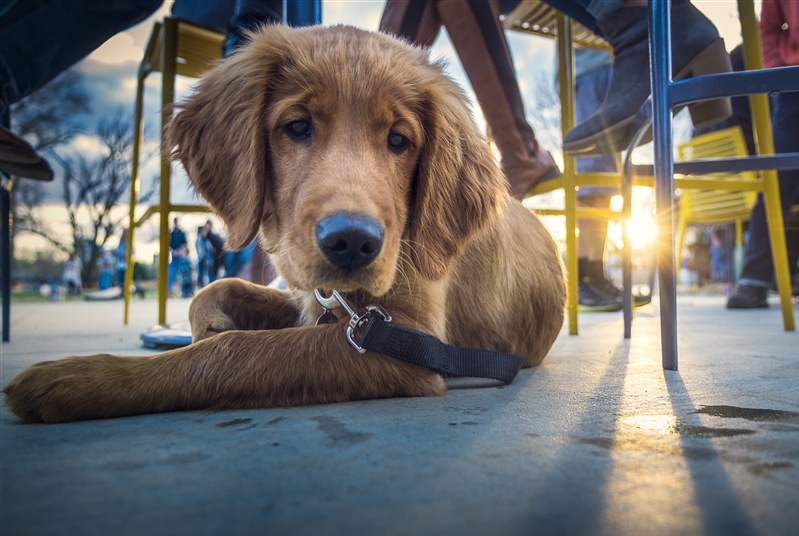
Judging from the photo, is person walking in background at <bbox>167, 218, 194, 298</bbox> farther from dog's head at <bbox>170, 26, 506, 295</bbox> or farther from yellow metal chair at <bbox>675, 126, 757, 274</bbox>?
dog's head at <bbox>170, 26, 506, 295</bbox>

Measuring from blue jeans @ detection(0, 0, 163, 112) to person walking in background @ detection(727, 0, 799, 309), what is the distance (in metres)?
5.13

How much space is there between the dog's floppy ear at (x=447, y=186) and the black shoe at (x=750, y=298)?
18.4 feet

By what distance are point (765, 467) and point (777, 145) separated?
5690mm

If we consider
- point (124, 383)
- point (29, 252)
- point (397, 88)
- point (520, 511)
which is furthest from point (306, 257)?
point (29, 252)

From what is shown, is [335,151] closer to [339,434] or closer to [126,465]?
[339,434]

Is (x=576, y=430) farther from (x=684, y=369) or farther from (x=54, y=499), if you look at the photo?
(x=684, y=369)

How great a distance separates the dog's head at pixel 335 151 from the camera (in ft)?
5.24

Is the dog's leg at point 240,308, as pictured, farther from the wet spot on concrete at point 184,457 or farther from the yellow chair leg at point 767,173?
the yellow chair leg at point 767,173

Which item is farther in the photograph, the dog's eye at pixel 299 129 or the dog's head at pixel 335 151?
the dog's eye at pixel 299 129

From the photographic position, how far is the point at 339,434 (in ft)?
3.83

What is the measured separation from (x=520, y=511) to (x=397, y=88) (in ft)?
4.88

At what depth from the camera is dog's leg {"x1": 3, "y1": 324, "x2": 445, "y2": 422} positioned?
1316mm

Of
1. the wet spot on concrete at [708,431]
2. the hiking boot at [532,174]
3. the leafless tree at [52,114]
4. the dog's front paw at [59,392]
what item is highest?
the leafless tree at [52,114]

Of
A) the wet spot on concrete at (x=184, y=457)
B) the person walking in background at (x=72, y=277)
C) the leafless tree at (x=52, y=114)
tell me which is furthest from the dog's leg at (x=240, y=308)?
the person walking in background at (x=72, y=277)
